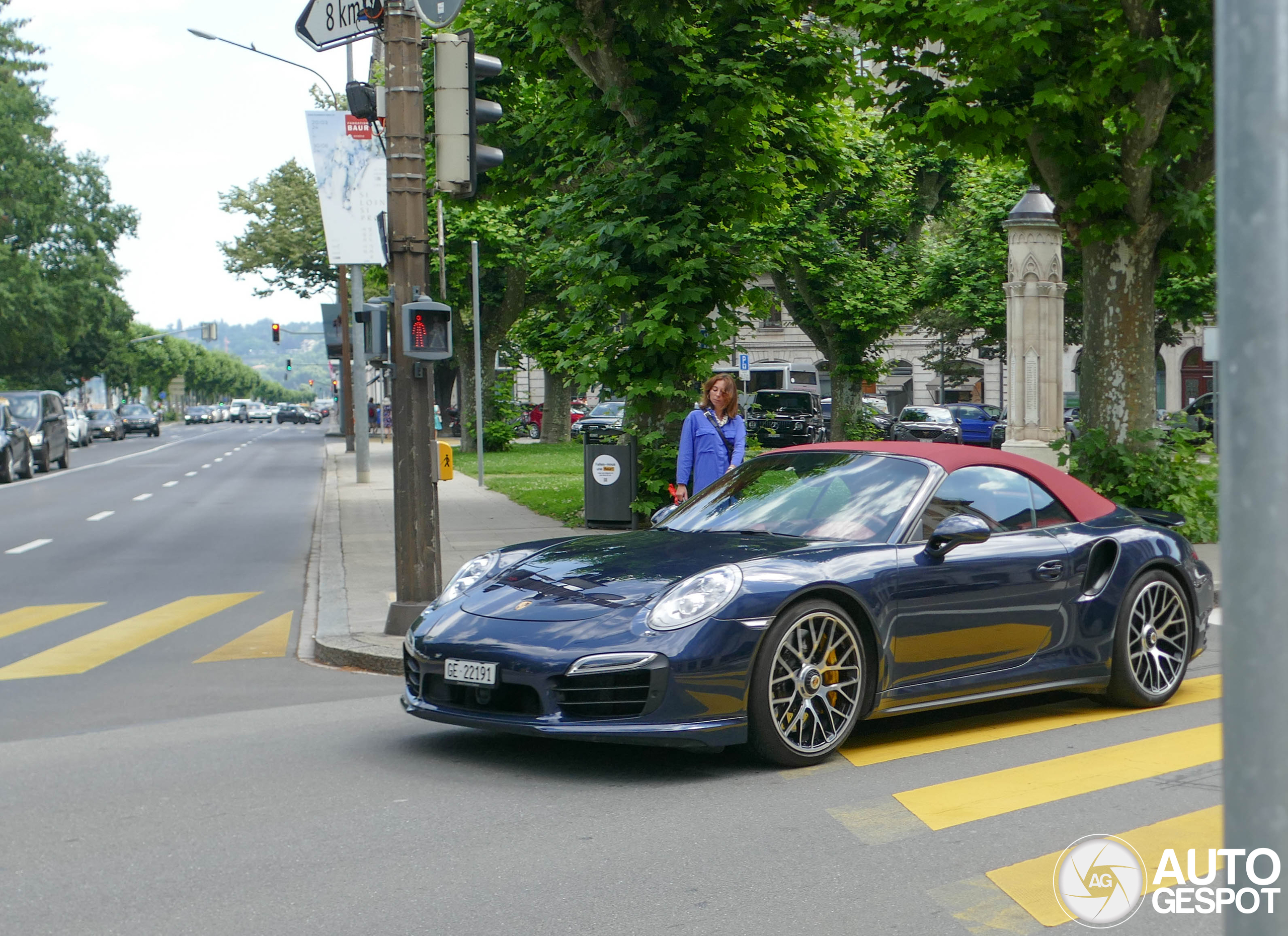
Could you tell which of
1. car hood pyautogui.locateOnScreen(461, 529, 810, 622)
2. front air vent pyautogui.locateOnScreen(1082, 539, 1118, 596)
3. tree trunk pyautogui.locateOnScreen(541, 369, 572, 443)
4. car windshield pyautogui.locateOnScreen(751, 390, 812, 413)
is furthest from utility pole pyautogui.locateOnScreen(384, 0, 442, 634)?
tree trunk pyautogui.locateOnScreen(541, 369, 572, 443)

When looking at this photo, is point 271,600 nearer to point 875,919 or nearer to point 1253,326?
point 875,919

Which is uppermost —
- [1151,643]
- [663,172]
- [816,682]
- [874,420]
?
[663,172]

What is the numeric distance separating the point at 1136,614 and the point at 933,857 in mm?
2796

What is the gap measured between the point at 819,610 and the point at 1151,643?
2.17m

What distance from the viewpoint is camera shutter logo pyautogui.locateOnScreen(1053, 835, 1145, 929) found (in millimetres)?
3848

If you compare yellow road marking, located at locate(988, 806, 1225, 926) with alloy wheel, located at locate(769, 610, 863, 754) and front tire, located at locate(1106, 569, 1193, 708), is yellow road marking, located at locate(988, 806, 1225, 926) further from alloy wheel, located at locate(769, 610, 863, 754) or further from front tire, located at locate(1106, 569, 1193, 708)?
front tire, located at locate(1106, 569, 1193, 708)

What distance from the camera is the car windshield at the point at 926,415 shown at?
41156mm

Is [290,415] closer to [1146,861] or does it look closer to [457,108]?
[457,108]

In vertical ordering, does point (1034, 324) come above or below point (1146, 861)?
above

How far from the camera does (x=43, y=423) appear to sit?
32125mm

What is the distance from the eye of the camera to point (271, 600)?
1166 cm

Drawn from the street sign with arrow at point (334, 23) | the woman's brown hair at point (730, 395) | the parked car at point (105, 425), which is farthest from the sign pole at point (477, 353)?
the parked car at point (105, 425)

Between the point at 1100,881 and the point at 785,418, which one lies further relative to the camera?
the point at 785,418

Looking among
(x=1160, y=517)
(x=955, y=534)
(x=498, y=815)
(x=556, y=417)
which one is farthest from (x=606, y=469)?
(x=556, y=417)
